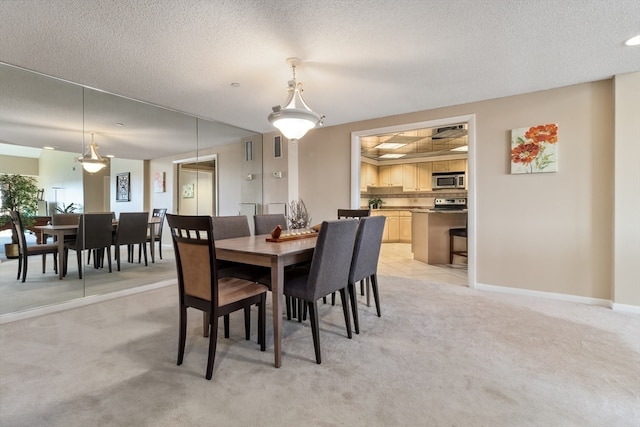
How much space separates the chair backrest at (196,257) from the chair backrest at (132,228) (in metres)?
2.51

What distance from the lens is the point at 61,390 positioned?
1567 millimetres

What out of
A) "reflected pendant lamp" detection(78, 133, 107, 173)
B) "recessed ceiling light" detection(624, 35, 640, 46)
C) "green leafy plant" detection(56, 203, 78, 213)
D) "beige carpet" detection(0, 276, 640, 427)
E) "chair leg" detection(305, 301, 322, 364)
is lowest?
"beige carpet" detection(0, 276, 640, 427)

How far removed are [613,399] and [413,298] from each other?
→ 176 centimetres

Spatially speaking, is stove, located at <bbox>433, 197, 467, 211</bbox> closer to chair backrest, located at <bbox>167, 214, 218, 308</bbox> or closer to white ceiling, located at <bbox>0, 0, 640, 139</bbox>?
white ceiling, located at <bbox>0, 0, 640, 139</bbox>

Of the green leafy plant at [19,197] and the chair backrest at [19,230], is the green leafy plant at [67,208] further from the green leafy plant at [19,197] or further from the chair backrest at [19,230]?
the chair backrest at [19,230]

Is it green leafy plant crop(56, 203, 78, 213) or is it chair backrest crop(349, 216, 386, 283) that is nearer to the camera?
chair backrest crop(349, 216, 386, 283)

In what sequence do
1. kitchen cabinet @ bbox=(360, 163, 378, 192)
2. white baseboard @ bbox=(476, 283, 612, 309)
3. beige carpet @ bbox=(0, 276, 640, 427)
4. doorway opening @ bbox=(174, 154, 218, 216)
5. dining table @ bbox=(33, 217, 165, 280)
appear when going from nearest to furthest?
beige carpet @ bbox=(0, 276, 640, 427)
white baseboard @ bbox=(476, 283, 612, 309)
dining table @ bbox=(33, 217, 165, 280)
doorway opening @ bbox=(174, 154, 218, 216)
kitchen cabinet @ bbox=(360, 163, 378, 192)

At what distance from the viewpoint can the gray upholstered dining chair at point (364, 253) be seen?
2271 mm

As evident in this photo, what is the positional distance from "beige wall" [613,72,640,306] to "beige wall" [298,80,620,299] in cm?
11

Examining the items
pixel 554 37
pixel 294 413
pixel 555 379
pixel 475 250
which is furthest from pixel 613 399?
pixel 554 37

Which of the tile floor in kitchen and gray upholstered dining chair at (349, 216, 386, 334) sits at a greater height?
gray upholstered dining chair at (349, 216, 386, 334)

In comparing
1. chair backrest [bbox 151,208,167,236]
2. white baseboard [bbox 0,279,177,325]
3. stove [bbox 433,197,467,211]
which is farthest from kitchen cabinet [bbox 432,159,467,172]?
white baseboard [bbox 0,279,177,325]

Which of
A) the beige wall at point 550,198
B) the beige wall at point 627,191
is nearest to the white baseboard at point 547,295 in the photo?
the beige wall at point 550,198

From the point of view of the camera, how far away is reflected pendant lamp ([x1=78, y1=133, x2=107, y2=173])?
10.7 feet
